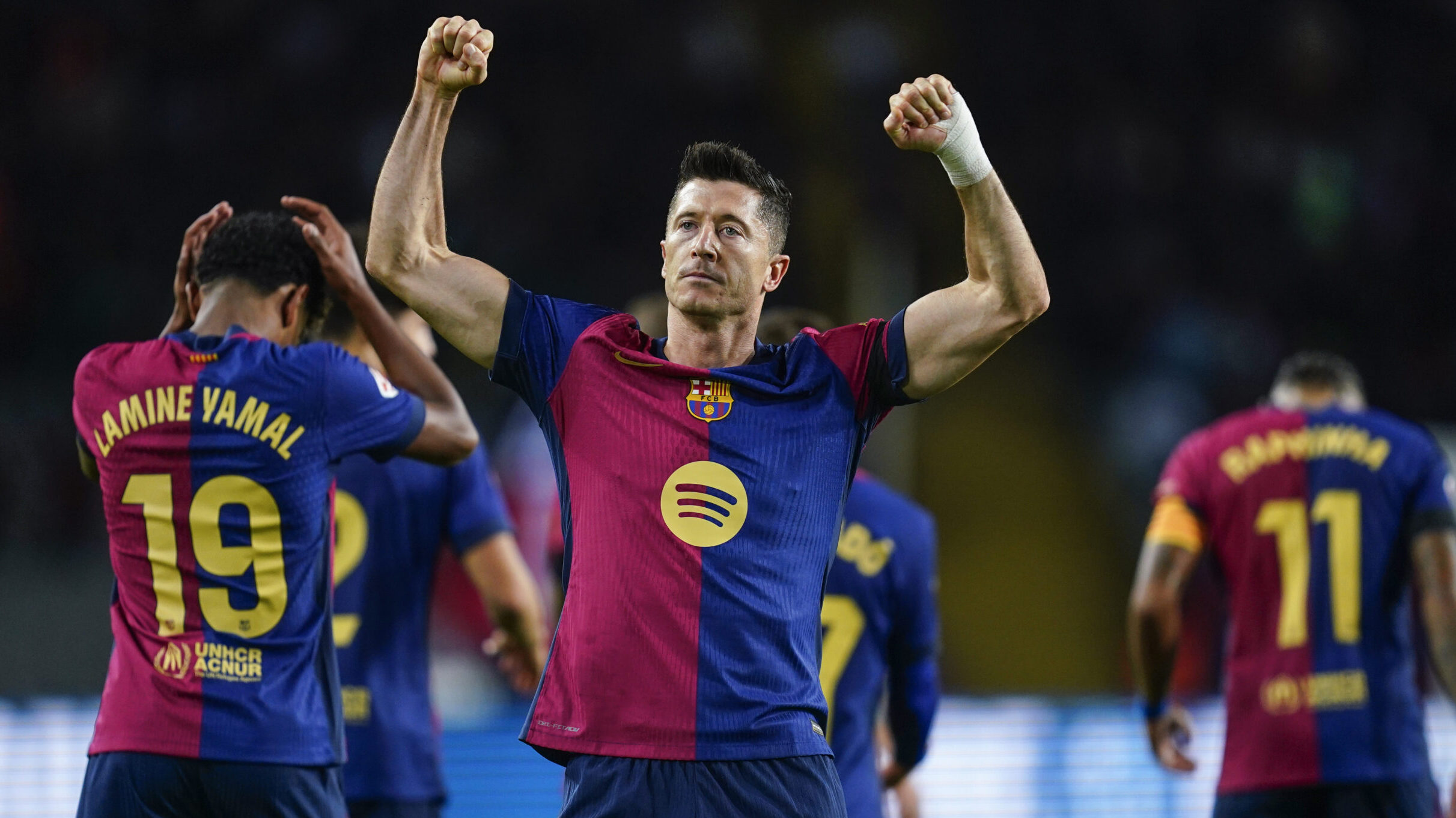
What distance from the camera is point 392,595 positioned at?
4.80 meters

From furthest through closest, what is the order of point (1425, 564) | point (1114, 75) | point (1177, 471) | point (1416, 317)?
1. point (1114, 75)
2. point (1416, 317)
3. point (1177, 471)
4. point (1425, 564)

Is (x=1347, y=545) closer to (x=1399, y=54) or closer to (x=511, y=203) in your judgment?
(x=511, y=203)

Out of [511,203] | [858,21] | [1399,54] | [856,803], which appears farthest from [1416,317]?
[856,803]

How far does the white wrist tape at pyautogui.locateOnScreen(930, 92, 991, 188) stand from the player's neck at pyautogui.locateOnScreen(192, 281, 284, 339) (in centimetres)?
182

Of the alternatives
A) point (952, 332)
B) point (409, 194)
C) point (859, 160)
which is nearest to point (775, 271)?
A: point (952, 332)

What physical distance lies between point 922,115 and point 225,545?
6.31ft

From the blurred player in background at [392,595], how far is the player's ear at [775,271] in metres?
1.59

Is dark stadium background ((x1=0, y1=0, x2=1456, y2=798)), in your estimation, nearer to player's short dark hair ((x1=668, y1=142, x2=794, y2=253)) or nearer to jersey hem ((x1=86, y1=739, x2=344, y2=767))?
jersey hem ((x1=86, y1=739, x2=344, y2=767))

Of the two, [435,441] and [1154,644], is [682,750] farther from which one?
[1154,644]

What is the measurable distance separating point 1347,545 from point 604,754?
3466 mm

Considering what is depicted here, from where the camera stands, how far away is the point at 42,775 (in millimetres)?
7020

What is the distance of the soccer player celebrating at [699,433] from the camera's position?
295 cm

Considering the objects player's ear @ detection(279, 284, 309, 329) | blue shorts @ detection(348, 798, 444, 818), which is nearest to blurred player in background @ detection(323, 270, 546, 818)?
blue shorts @ detection(348, 798, 444, 818)

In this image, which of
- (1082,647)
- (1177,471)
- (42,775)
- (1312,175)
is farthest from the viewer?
(1312,175)
